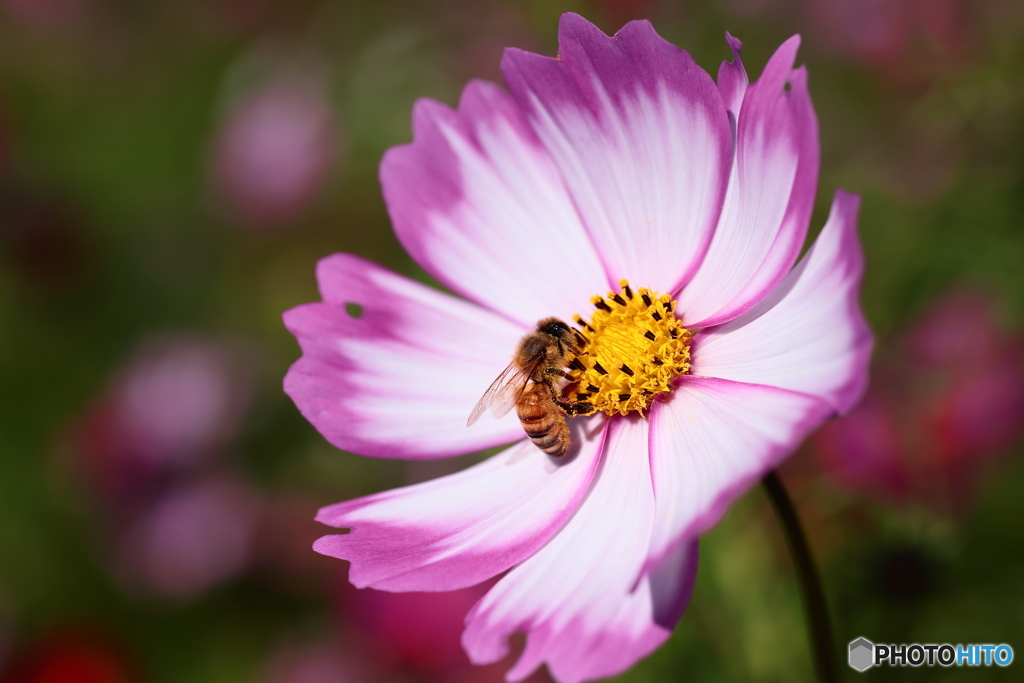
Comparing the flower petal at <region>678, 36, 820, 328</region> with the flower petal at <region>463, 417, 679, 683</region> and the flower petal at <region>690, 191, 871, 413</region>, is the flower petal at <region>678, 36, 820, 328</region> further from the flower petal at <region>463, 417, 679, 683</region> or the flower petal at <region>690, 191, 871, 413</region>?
the flower petal at <region>463, 417, 679, 683</region>

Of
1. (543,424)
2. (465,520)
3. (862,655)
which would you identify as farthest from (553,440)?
(862,655)

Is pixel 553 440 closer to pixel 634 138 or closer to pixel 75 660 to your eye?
pixel 634 138

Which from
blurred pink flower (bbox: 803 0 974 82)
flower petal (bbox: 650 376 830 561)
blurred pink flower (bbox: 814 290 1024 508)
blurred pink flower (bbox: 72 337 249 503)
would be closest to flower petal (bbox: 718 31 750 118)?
flower petal (bbox: 650 376 830 561)

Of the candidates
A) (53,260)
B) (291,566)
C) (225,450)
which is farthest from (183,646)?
(53,260)

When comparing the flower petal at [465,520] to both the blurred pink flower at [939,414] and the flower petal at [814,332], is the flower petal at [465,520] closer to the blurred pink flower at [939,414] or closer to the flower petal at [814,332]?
the flower petal at [814,332]

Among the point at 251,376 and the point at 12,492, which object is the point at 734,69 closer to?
the point at 251,376

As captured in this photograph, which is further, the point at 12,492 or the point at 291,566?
the point at 12,492
